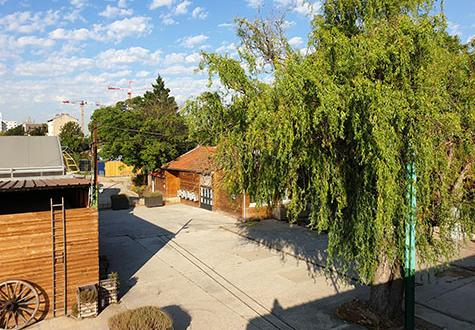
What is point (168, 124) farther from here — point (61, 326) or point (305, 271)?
point (61, 326)

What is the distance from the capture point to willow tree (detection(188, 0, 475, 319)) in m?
6.42

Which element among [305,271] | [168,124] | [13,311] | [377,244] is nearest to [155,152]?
[168,124]

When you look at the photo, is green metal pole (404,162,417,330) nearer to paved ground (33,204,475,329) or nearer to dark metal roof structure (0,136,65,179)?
paved ground (33,204,475,329)

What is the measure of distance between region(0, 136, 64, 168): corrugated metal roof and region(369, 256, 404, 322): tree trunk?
10965mm

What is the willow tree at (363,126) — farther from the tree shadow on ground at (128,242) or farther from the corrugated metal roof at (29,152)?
the corrugated metal roof at (29,152)

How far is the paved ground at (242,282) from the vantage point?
31.3 ft

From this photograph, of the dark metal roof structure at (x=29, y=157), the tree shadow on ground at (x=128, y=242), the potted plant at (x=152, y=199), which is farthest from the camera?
the potted plant at (x=152, y=199)

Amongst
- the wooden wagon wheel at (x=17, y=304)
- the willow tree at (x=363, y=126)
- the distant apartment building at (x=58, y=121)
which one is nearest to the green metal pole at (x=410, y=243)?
the willow tree at (x=363, y=126)

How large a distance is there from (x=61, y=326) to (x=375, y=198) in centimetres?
803

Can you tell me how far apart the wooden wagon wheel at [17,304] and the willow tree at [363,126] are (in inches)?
229

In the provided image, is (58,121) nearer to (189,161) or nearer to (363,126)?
(189,161)

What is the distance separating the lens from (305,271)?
13.2 metres

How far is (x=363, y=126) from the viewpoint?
634 cm

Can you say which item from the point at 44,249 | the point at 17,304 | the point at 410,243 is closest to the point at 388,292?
the point at 410,243
